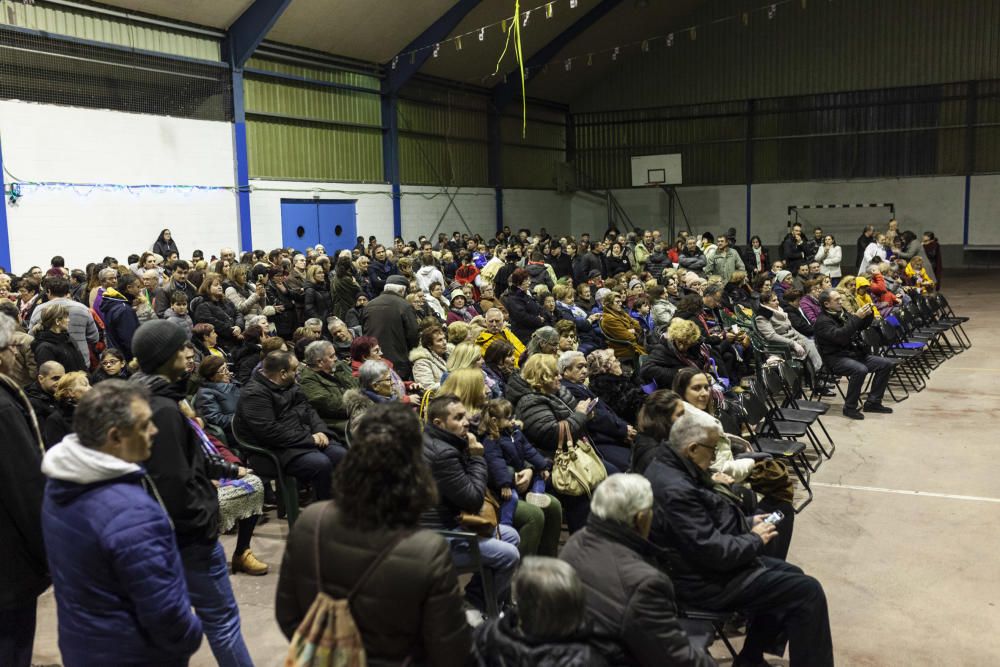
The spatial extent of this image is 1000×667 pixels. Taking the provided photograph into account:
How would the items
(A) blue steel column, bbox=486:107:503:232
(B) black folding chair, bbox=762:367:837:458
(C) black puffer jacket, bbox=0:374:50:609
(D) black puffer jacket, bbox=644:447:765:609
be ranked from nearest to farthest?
Answer: 1. (C) black puffer jacket, bbox=0:374:50:609
2. (D) black puffer jacket, bbox=644:447:765:609
3. (B) black folding chair, bbox=762:367:837:458
4. (A) blue steel column, bbox=486:107:503:232

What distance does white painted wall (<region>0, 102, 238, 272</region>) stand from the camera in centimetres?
1045

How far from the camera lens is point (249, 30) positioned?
42.4 ft

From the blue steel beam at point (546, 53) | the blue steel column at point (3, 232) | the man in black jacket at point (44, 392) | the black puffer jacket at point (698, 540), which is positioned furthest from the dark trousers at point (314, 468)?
the blue steel beam at point (546, 53)

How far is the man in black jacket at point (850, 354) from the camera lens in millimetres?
7879

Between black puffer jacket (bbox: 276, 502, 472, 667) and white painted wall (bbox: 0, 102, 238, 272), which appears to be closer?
black puffer jacket (bbox: 276, 502, 472, 667)

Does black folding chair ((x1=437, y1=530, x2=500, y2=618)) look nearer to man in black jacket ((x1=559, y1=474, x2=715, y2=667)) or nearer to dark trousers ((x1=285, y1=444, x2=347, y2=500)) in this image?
man in black jacket ((x1=559, y1=474, x2=715, y2=667))

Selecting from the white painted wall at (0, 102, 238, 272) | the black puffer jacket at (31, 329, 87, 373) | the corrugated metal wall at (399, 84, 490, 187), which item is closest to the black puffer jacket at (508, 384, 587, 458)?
the black puffer jacket at (31, 329, 87, 373)

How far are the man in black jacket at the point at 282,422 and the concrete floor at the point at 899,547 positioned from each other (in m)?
0.54

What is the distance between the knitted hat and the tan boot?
187cm

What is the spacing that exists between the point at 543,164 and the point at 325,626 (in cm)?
2155

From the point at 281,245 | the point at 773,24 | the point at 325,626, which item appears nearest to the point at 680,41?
the point at 773,24

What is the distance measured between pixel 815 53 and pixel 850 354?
1534 cm

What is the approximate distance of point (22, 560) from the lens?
2746 mm

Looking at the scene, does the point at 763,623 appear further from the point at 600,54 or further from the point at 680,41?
the point at 680,41
